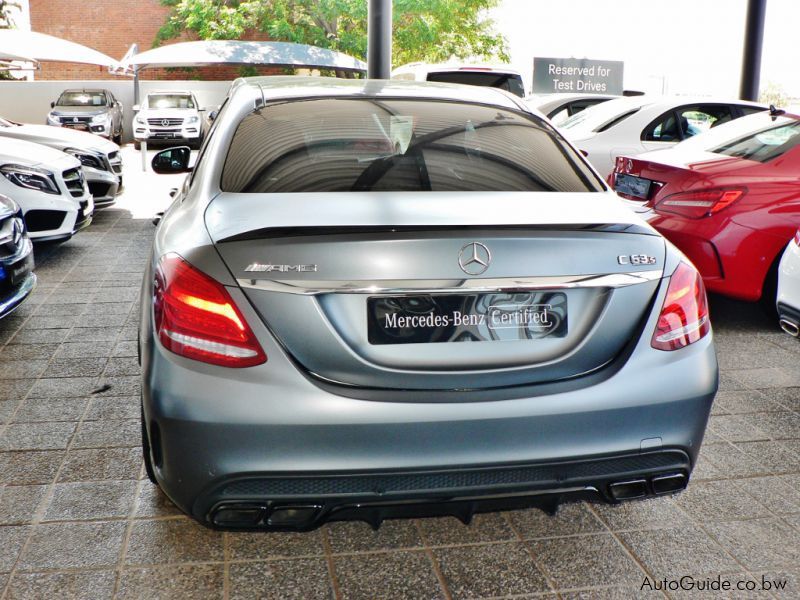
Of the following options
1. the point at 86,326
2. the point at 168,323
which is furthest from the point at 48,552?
the point at 86,326

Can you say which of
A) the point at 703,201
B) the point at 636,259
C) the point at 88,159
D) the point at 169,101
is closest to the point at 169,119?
the point at 169,101

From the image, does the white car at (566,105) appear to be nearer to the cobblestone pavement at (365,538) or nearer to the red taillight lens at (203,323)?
the cobblestone pavement at (365,538)

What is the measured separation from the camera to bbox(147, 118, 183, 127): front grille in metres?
23.9

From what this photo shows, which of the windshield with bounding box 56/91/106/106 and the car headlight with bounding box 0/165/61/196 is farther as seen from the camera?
the windshield with bounding box 56/91/106/106

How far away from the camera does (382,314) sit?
238 cm

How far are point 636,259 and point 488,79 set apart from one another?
11.4 m

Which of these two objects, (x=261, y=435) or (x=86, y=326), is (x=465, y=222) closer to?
(x=261, y=435)

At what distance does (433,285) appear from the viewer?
2.38 meters

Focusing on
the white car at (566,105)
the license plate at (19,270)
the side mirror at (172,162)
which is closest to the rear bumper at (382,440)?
the side mirror at (172,162)

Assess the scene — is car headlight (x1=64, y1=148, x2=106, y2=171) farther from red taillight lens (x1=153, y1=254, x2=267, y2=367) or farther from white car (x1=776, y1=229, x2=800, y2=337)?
red taillight lens (x1=153, y1=254, x2=267, y2=367)

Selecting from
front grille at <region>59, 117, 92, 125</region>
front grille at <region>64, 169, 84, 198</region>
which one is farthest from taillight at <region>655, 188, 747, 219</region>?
front grille at <region>59, 117, 92, 125</region>

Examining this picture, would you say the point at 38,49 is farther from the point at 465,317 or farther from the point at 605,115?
the point at 465,317

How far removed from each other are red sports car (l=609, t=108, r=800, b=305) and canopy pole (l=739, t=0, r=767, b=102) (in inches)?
378
